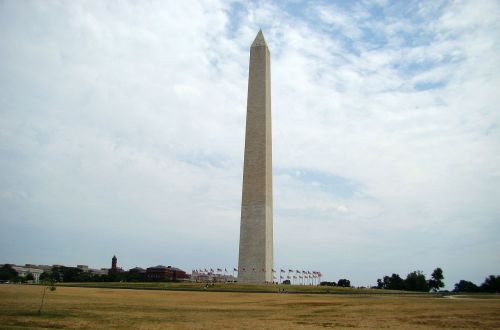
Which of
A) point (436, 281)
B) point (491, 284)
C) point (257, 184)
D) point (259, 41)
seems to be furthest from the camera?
point (436, 281)

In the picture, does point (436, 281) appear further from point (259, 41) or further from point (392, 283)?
point (259, 41)

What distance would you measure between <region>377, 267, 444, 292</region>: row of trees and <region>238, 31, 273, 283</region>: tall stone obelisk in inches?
1347

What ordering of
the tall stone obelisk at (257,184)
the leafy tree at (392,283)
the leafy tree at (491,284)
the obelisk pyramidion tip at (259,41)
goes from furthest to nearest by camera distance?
the leafy tree at (392,283)
the leafy tree at (491,284)
the obelisk pyramidion tip at (259,41)
the tall stone obelisk at (257,184)

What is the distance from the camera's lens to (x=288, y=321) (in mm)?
19469

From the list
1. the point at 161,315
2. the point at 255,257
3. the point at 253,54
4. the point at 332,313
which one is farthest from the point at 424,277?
the point at 161,315

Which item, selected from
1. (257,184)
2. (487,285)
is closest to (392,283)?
(487,285)

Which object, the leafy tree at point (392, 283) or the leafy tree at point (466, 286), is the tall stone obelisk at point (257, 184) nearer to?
the leafy tree at point (392, 283)

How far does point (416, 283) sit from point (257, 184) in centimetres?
4024

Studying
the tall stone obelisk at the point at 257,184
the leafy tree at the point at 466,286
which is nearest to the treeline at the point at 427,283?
the leafy tree at the point at 466,286

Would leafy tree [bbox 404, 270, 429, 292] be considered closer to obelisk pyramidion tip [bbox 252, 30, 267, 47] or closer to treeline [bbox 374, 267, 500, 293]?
treeline [bbox 374, 267, 500, 293]

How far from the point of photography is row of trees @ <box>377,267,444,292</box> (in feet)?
253

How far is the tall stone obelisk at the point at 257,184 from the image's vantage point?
51.2m

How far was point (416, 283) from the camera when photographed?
251 ft

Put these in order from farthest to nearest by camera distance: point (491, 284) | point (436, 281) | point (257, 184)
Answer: point (436, 281)
point (491, 284)
point (257, 184)
